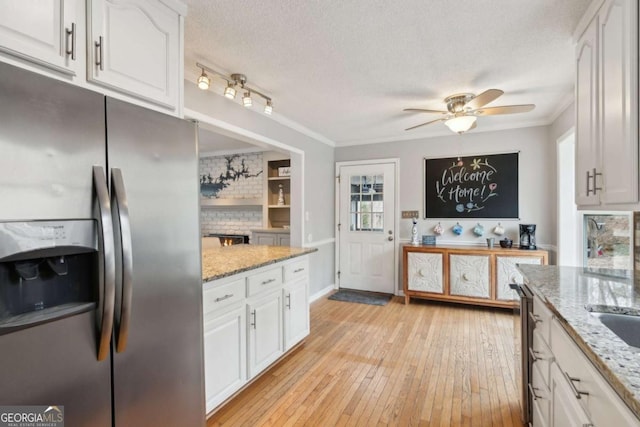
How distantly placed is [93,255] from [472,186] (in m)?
4.24

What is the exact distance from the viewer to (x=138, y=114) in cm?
120

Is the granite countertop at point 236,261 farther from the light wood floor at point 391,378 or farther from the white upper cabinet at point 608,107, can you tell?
the white upper cabinet at point 608,107

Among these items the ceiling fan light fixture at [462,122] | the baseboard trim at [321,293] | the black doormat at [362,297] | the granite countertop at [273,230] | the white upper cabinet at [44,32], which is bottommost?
the black doormat at [362,297]

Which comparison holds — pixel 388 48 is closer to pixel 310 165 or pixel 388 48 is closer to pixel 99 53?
pixel 99 53

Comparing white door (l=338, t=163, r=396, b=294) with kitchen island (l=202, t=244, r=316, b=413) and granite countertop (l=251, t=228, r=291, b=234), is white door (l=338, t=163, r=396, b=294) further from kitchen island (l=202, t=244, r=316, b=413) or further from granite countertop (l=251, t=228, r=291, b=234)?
kitchen island (l=202, t=244, r=316, b=413)

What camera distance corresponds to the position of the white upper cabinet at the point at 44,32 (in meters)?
0.96

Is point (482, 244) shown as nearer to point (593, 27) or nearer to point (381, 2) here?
point (593, 27)

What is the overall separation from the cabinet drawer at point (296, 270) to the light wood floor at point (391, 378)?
0.69 meters

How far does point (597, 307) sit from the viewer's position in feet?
4.19

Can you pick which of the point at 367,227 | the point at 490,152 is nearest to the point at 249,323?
the point at 367,227

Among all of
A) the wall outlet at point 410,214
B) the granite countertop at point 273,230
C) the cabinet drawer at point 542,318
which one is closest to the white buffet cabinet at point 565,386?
the cabinet drawer at point 542,318

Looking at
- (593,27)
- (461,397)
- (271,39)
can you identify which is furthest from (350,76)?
(461,397)

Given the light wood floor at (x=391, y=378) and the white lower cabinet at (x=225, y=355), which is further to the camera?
the light wood floor at (x=391, y=378)

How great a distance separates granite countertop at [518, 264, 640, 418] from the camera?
76 cm
